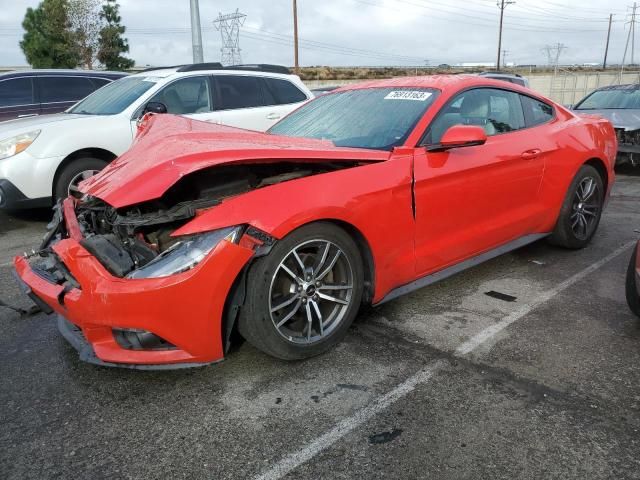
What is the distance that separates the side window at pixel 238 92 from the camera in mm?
7117

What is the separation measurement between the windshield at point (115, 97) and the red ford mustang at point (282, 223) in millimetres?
2904

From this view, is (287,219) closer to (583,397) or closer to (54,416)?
(54,416)

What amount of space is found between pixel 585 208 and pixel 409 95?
213 centimetres

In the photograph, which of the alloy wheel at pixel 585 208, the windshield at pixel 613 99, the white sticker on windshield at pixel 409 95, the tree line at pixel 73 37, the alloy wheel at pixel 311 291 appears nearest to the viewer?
the alloy wheel at pixel 311 291

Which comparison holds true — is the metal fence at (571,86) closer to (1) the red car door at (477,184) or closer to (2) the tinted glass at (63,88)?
(2) the tinted glass at (63,88)

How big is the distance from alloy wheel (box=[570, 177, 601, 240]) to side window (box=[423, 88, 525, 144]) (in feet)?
3.11

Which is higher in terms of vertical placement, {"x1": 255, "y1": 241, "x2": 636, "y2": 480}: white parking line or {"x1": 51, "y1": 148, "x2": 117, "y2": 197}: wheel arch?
{"x1": 51, "y1": 148, "x2": 117, "y2": 197}: wheel arch

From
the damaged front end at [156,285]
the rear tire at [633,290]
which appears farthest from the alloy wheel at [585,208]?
the damaged front end at [156,285]

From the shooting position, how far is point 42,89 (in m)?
8.38

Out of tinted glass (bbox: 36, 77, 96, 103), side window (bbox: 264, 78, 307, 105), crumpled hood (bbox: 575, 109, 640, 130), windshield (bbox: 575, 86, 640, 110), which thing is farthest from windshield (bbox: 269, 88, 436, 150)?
windshield (bbox: 575, 86, 640, 110)

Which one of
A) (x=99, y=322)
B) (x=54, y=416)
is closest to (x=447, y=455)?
(x=99, y=322)

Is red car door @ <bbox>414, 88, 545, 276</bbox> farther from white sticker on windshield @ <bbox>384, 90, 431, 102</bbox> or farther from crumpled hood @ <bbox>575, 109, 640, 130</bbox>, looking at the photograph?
crumpled hood @ <bbox>575, 109, 640, 130</bbox>

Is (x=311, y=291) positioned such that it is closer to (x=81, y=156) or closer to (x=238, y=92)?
(x=81, y=156)

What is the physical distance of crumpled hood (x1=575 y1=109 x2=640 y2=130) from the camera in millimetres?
8836
